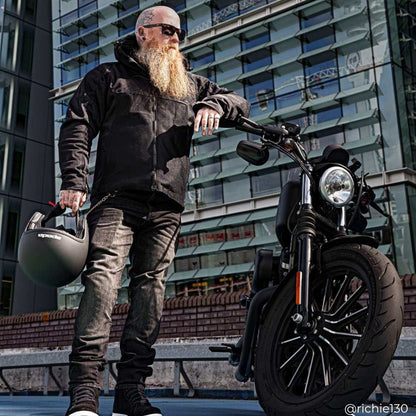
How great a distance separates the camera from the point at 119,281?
2857 millimetres

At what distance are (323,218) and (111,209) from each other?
3.27ft

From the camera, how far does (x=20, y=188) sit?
3672 centimetres

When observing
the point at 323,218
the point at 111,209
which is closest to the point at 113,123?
the point at 111,209

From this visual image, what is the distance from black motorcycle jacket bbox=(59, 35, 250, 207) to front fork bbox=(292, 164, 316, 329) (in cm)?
66

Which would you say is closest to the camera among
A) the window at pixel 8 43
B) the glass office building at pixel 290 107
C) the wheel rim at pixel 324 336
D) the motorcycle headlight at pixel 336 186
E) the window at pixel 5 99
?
the wheel rim at pixel 324 336

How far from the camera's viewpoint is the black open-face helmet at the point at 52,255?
103 inches

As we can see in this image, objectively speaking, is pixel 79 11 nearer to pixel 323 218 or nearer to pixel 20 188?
pixel 20 188

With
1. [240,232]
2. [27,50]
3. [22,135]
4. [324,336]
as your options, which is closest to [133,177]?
[324,336]

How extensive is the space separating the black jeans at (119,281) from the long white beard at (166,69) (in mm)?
607

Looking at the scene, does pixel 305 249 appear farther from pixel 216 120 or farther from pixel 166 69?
pixel 166 69

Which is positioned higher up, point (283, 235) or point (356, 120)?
point (356, 120)

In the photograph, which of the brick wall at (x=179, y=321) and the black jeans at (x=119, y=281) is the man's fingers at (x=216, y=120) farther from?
the brick wall at (x=179, y=321)

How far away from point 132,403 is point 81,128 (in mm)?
1307

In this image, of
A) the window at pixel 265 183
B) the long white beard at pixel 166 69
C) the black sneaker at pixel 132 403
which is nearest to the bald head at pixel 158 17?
the long white beard at pixel 166 69
